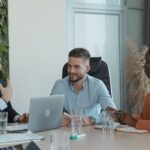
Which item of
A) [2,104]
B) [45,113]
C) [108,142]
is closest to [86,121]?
[45,113]

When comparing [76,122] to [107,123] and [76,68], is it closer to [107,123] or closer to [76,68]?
[107,123]

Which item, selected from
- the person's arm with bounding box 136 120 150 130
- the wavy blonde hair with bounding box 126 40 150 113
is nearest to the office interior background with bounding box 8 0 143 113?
the wavy blonde hair with bounding box 126 40 150 113

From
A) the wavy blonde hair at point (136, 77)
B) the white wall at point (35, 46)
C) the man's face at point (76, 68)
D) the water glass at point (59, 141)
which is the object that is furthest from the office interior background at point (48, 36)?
the water glass at point (59, 141)

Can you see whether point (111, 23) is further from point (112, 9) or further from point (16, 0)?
point (16, 0)

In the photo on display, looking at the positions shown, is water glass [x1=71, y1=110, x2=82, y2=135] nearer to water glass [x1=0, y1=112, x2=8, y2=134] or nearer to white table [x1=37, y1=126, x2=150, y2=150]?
white table [x1=37, y1=126, x2=150, y2=150]

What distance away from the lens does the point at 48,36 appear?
173 inches

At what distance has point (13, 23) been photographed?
417 cm

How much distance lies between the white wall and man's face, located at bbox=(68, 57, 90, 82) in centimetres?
108

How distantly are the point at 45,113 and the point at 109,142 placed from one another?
0.51 meters

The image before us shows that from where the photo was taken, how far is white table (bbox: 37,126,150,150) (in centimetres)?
201

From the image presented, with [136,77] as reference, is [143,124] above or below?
below

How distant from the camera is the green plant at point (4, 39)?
4070 millimetres

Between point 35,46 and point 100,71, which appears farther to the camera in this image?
point 35,46

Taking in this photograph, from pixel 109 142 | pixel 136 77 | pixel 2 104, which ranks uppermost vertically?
pixel 136 77
